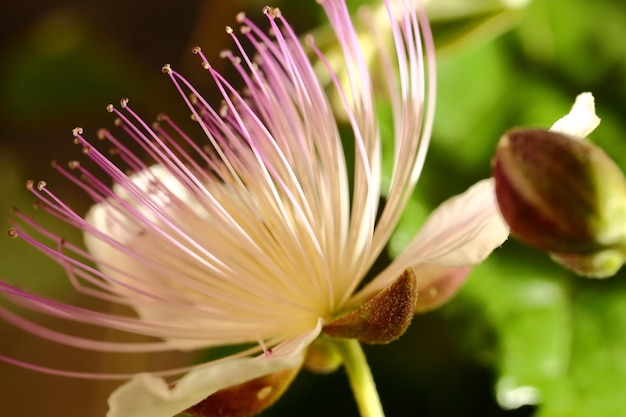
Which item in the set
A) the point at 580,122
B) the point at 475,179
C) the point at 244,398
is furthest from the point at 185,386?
the point at 475,179

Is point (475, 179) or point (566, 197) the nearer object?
point (566, 197)

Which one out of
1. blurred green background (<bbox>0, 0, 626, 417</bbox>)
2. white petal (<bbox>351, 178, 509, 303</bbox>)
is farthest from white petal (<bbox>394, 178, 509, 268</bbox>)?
blurred green background (<bbox>0, 0, 626, 417</bbox>)

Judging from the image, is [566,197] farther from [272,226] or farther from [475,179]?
[475,179]

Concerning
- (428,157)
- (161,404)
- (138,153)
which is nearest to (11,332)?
(138,153)

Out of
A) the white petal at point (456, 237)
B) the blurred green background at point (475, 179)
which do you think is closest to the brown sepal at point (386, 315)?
the white petal at point (456, 237)

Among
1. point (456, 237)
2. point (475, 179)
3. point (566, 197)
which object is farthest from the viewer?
point (475, 179)
